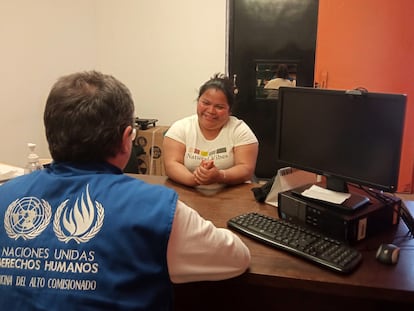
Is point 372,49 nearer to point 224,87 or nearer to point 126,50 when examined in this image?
point 224,87

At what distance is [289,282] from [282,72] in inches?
122

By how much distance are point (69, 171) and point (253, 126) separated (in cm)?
326

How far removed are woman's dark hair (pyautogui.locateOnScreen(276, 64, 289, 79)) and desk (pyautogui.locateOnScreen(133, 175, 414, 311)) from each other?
2.36 meters

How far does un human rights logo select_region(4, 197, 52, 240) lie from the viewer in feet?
3.14

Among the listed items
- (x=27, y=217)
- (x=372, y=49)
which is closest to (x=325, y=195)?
(x=27, y=217)

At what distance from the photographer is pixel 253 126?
4.17 meters

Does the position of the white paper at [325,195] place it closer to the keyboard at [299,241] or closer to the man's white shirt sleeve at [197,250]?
the keyboard at [299,241]

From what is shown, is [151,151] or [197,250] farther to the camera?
[151,151]

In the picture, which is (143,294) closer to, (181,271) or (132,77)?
(181,271)

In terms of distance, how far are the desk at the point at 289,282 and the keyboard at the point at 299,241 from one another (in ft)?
0.07

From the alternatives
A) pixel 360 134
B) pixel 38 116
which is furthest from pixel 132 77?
pixel 360 134

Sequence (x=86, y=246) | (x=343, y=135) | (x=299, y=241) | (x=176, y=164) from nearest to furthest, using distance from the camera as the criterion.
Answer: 1. (x=86, y=246)
2. (x=299, y=241)
3. (x=343, y=135)
4. (x=176, y=164)

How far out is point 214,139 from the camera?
224cm

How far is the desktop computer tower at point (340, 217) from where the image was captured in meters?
1.30
